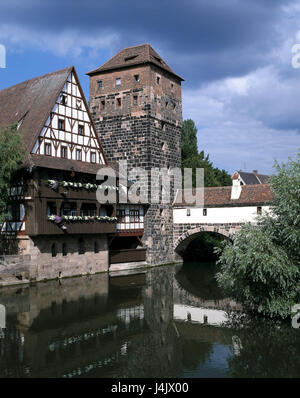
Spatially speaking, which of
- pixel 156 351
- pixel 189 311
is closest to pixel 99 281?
pixel 189 311

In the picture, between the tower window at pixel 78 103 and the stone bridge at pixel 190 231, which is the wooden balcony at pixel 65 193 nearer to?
the tower window at pixel 78 103

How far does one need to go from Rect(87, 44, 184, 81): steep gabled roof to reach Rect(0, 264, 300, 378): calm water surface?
19.3 m

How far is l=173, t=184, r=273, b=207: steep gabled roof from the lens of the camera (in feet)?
109

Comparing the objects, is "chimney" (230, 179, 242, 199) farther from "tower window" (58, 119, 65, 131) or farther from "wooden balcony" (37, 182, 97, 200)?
"tower window" (58, 119, 65, 131)

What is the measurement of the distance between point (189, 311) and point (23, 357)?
8096 millimetres

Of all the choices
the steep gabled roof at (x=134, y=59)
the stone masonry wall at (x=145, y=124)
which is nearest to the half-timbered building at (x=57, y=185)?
the stone masonry wall at (x=145, y=124)

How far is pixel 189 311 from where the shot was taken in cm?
1847

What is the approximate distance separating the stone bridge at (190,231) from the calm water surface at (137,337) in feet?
39.1

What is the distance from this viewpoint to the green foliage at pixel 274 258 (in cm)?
1480

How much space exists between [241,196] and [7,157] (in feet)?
59.7

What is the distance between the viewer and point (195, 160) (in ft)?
157

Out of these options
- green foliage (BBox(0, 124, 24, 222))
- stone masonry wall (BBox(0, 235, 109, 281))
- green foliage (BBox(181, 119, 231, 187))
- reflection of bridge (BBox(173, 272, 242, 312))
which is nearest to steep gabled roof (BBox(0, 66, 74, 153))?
green foliage (BBox(0, 124, 24, 222))

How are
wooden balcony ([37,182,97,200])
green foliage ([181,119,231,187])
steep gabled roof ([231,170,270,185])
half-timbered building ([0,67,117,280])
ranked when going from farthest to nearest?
steep gabled roof ([231,170,270,185])
green foliage ([181,119,231,187])
wooden balcony ([37,182,97,200])
half-timbered building ([0,67,117,280])

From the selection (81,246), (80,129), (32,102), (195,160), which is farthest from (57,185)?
(195,160)
